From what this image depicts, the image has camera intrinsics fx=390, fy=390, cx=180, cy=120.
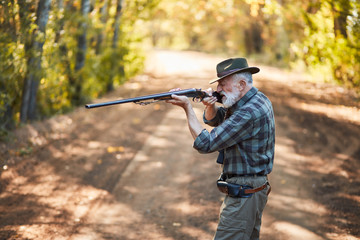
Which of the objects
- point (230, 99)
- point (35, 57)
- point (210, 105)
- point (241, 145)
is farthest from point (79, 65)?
point (241, 145)

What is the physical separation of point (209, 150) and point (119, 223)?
298cm

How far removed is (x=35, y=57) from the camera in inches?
350

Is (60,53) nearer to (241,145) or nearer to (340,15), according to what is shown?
(340,15)

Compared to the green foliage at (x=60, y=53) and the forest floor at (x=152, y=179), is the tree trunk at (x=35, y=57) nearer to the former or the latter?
the green foliage at (x=60, y=53)

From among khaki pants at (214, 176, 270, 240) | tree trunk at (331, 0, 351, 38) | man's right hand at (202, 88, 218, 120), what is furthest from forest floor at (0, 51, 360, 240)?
tree trunk at (331, 0, 351, 38)

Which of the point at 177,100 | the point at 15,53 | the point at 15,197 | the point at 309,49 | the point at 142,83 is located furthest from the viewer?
the point at 142,83

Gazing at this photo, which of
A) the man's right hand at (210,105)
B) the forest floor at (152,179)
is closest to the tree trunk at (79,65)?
the forest floor at (152,179)

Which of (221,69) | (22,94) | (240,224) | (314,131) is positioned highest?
(221,69)

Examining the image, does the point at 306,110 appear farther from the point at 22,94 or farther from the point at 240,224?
the point at 240,224

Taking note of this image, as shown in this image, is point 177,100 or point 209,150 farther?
point 177,100

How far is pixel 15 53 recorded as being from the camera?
802cm

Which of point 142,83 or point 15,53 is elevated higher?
point 15,53

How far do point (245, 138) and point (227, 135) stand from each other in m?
0.19

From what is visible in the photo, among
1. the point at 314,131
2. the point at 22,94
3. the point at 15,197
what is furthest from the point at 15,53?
the point at 314,131
